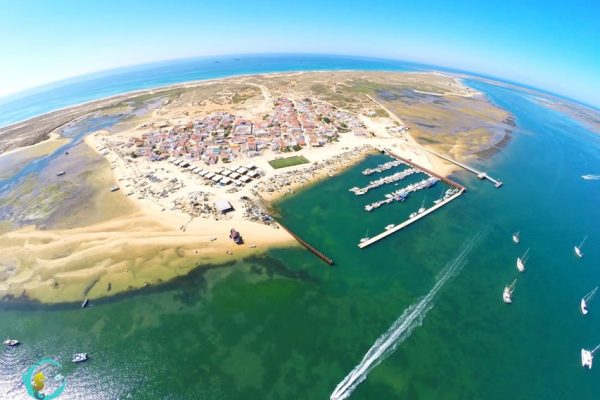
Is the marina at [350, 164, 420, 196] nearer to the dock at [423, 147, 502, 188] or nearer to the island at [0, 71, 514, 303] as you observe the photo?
the island at [0, 71, 514, 303]

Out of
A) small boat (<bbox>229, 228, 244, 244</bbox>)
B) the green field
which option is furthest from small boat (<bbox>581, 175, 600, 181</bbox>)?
small boat (<bbox>229, 228, 244, 244</bbox>)

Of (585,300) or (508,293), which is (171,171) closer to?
(508,293)

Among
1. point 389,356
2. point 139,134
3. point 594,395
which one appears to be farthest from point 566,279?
point 139,134

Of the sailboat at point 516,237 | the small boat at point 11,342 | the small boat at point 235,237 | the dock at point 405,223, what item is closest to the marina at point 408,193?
the dock at point 405,223

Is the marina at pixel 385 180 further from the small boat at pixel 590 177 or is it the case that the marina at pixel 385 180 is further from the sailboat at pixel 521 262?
the small boat at pixel 590 177

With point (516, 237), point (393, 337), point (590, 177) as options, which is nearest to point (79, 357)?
point (393, 337)

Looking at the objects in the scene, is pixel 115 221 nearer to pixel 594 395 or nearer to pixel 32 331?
pixel 32 331
